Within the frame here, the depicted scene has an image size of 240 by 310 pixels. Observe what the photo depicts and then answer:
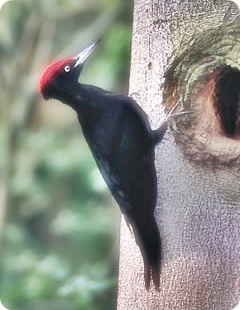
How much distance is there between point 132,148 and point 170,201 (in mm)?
104

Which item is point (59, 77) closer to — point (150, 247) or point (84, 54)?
point (84, 54)

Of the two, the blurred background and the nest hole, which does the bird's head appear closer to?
the blurred background

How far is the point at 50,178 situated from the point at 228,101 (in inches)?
13.6

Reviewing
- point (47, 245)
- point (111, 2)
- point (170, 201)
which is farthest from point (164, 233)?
point (111, 2)

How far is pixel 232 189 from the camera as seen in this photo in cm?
122

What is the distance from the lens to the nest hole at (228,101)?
47.6 inches

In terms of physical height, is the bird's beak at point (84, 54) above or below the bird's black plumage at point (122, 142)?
above

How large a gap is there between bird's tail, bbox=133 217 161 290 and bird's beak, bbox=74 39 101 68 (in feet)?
0.91

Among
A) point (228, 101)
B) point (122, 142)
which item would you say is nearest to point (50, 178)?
point (122, 142)

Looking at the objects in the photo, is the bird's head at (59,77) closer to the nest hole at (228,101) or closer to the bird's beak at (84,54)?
the bird's beak at (84,54)

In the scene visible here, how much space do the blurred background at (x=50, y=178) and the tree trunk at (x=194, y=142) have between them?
3.2 inches

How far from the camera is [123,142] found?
122cm

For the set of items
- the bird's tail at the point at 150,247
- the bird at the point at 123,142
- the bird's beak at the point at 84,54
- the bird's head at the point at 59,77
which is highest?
the bird's beak at the point at 84,54

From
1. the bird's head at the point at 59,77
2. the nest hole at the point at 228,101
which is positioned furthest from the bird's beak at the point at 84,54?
the nest hole at the point at 228,101
